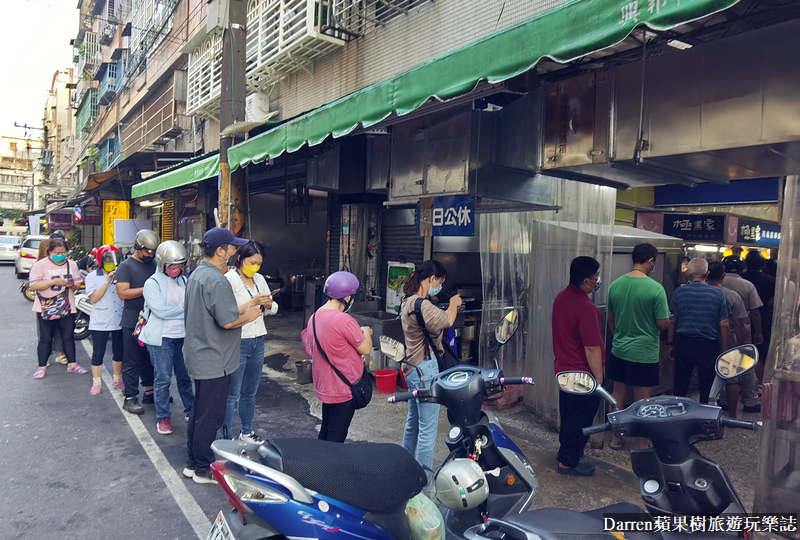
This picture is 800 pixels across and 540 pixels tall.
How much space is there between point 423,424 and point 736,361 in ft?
6.90

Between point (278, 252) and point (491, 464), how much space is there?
1115cm

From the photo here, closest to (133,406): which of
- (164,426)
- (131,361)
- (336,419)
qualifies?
(131,361)

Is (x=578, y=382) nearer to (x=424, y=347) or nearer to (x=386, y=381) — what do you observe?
(x=424, y=347)

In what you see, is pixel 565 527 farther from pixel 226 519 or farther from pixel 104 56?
pixel 104 56

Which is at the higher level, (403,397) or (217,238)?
(217,238)

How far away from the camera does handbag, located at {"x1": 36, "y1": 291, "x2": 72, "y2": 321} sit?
6.62 metres

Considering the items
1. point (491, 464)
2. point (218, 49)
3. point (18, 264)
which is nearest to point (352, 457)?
point (491, 464)

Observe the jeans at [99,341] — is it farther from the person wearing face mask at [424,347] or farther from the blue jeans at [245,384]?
the person wearing face mask at [424,347]

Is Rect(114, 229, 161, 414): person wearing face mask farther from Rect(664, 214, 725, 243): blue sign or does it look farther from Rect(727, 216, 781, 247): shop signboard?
Rect(727, 216, 781, 247): shop signboard

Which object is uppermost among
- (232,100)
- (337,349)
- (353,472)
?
(232,100)

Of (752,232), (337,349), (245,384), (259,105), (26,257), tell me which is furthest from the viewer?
(26,257)

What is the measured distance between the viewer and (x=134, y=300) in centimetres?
558

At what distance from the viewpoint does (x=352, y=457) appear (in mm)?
2262

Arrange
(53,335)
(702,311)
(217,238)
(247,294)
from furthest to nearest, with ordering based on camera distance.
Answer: (53,335) < (702,311) < (247,294) < (217,238)
